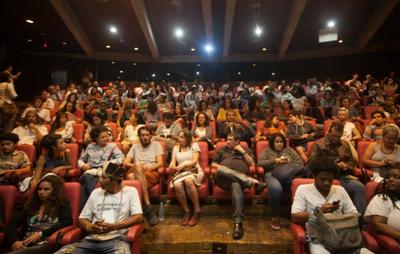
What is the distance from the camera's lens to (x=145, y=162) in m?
3.29

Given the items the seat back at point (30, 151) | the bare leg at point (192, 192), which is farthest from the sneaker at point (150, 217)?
the seat back at point (30, 151)

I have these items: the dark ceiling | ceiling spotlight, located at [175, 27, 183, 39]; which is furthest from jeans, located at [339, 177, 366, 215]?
ceiling spotlight, located at [175, 27, 183, 39]

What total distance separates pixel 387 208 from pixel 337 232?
1.84 ft

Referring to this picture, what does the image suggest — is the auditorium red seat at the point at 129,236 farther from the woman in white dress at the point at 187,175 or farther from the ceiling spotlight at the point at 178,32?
the ceiling spotlight at the point at 178,32

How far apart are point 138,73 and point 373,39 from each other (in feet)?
32.4

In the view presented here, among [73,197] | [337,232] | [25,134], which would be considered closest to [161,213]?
[73,197]

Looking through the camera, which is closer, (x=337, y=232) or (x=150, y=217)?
(x=337, y=232)

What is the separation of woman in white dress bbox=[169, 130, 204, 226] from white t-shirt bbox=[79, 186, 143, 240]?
0.77 meters

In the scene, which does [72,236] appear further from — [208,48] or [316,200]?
[208,48]

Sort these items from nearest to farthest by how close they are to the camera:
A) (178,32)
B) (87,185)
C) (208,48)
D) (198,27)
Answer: (87,185) < (198,27) < (178,32) < (208,48)

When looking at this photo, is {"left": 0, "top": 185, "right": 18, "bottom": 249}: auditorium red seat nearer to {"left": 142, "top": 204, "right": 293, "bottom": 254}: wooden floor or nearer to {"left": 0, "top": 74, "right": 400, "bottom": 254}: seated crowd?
{"left": 0, "top": 74, "right": 400, "bottom": 254}: seated crowd

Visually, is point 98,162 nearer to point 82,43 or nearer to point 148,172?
point 148,172

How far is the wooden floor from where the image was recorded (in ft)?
8.22

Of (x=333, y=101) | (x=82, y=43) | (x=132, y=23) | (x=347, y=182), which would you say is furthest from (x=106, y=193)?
(x=82, y=43)
